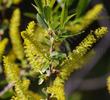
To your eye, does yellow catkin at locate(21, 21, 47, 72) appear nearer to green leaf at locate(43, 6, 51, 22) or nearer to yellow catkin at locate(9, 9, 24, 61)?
green leaf at locate(43, 6, 51, 22)

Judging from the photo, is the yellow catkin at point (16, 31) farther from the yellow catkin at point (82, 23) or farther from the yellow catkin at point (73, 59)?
the yellow catkin at point (73, 59)

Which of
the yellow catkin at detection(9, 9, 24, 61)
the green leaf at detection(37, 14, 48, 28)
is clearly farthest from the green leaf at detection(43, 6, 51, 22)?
the yellow catkin at detection(9, 9, 24, 61)

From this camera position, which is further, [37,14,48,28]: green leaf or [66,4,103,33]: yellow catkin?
[66,4,103,33]: yellow catkin

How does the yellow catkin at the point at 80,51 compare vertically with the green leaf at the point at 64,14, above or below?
below

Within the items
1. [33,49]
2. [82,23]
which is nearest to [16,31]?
[82,23]

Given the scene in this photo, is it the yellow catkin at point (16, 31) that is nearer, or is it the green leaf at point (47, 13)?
the green leaf at point (47, 13)

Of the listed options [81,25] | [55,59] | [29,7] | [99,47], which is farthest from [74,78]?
[55,59]

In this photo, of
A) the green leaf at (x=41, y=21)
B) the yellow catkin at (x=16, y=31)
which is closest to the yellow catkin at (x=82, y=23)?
the yellow catkin at (x=16, y=31)

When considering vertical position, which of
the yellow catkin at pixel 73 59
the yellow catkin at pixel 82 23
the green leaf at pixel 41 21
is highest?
the yellow catkin at pixel 82 23

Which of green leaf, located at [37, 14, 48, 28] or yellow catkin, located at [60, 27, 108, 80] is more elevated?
green leaf, located at [37, 14, 48, 28]

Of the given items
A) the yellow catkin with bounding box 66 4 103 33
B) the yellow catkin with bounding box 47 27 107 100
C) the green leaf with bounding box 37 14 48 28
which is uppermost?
the yellow catkin with bounding box 66 4 103 33

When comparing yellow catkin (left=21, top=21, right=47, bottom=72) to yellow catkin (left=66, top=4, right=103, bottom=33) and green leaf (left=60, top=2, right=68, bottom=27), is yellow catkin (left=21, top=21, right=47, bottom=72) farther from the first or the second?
yellow catkin (left=66, top=4, right=103, bottom=33)

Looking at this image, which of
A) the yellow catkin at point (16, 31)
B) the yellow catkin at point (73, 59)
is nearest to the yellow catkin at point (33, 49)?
the yellow catkin at point (73, 59)
